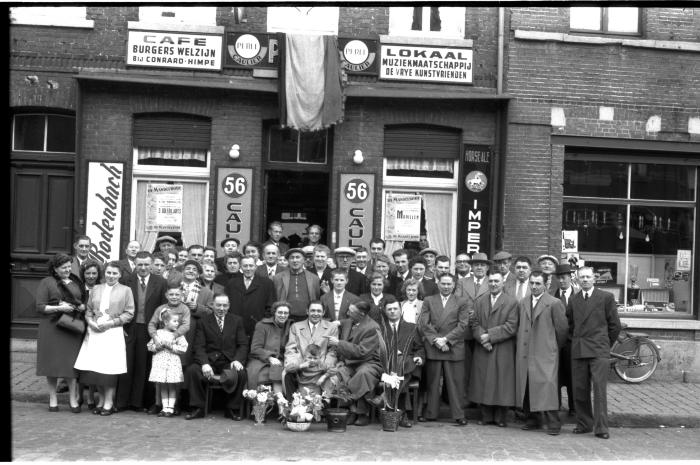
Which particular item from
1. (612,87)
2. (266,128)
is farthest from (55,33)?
(612,87)

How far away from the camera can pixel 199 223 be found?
15.4 meters

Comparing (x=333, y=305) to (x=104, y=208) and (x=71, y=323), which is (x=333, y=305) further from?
(x=104, y=208)

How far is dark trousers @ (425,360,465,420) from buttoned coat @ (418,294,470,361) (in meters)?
0.09

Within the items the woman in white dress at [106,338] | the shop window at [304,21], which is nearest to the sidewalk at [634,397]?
the woman in white dress at [106,338]

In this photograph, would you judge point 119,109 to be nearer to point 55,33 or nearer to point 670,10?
point 55,33

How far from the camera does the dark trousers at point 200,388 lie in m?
11.5

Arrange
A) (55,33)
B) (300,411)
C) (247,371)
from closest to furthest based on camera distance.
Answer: (300,411) → (247,371) → (55,33)

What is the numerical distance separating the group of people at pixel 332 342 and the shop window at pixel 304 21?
4.73 metres

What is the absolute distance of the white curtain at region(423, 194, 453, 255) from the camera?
15.6m

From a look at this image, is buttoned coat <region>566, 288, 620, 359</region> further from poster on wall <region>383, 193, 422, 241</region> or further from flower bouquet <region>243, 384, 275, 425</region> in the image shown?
poster on wall <region>383, 193, 422, 241</region>

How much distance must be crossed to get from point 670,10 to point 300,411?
935cm

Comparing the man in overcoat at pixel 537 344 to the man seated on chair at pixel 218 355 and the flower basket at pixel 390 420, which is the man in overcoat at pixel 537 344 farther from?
the man seated on chair at pixel 218 355

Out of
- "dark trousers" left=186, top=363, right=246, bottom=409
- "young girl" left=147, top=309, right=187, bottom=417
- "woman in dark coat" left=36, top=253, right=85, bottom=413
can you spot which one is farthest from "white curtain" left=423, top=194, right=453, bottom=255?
"woman in dark coat" left=36, top=253, right=85, bottom=413

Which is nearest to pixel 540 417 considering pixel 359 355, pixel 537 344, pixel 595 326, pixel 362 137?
pixel 537 344
